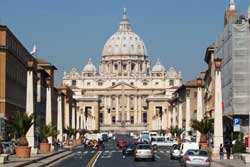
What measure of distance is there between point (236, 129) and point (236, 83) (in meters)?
26.2

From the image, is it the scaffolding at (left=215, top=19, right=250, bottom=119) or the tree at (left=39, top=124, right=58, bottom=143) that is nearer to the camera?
the tree at (left=39, top=124, right=58, bottom=143)

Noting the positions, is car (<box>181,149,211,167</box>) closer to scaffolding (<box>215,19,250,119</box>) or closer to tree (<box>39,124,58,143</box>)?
tree (<box>39,124,58,143</box>)

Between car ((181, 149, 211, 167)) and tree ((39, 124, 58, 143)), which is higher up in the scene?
tree ((39, 124, 58, 143))

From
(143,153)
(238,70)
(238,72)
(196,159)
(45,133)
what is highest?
(238,70)

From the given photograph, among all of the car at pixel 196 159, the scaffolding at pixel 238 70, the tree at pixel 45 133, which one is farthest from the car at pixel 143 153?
the scaffolding at pixel 238 70

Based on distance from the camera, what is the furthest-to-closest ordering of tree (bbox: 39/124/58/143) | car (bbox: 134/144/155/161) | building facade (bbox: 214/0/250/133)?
building facade (bbox: 214/0/250/133) → tree (bbox: 39/124/58/143) → car (bbox: 134/144/155/161)

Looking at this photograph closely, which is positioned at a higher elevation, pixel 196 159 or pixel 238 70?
pixel 238 70

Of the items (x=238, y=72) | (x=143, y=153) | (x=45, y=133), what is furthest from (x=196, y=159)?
(x=238, y=72)

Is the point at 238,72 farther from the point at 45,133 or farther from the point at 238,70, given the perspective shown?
the point at 45,133

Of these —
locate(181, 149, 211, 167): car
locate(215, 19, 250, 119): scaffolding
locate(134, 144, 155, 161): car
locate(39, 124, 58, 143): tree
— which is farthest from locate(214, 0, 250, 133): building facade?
locate(181, 149, 211, 167): car

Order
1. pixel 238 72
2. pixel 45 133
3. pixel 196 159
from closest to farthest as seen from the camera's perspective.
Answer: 1. pixel 196 159
2. pixel 45 133
3. pixel 238 72

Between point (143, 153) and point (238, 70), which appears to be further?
point (238, 70)

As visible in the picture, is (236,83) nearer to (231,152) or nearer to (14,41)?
(231,152)

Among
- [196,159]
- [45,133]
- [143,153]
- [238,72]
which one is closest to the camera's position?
[196,159]
